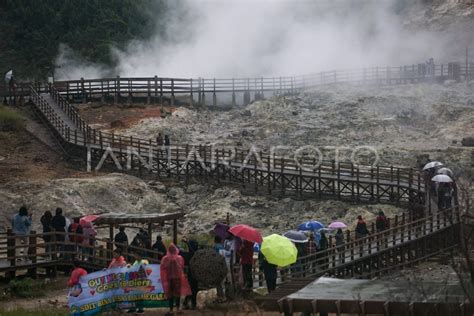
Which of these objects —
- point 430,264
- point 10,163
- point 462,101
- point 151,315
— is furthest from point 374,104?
point 151,315

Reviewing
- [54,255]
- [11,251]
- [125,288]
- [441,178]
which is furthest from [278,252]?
[441,178]

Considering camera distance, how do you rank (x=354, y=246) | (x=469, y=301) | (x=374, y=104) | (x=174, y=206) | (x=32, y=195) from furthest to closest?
(x=374, y=104) → (x=174, y=206) → (x=32, y=195) → (x=354, y=246) → (x=469, y=301)

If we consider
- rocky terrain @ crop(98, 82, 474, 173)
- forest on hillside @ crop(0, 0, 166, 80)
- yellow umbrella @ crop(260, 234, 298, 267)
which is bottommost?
yellow umbrella @ crop(260, 234, 298, 267)

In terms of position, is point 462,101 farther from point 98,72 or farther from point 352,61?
point 98,72

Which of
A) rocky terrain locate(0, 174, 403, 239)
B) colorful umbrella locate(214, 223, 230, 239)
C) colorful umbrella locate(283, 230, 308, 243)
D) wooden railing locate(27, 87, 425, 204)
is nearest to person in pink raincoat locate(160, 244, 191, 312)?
colorful umbrella locate(214, 223, 230, 239)

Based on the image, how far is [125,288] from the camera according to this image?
1739 cm

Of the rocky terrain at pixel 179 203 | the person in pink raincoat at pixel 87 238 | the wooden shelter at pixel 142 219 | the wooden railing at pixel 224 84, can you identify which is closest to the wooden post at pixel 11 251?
the person in pink raincoat at pixel 87 238

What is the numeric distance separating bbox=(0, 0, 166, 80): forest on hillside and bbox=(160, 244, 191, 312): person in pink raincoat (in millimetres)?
45932

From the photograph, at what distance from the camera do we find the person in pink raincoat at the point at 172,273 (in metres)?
16.7

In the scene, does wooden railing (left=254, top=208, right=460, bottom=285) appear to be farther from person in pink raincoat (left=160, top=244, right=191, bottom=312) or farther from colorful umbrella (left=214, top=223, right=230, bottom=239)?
person in pink raincoat (left=160, top=244, right=191, bottom=312)

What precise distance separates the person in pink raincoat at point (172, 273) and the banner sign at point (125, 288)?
0.55 metres

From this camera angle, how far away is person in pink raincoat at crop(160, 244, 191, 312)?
1666 cm

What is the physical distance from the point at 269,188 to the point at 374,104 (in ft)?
40.5

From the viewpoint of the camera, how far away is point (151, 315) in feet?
57.4
